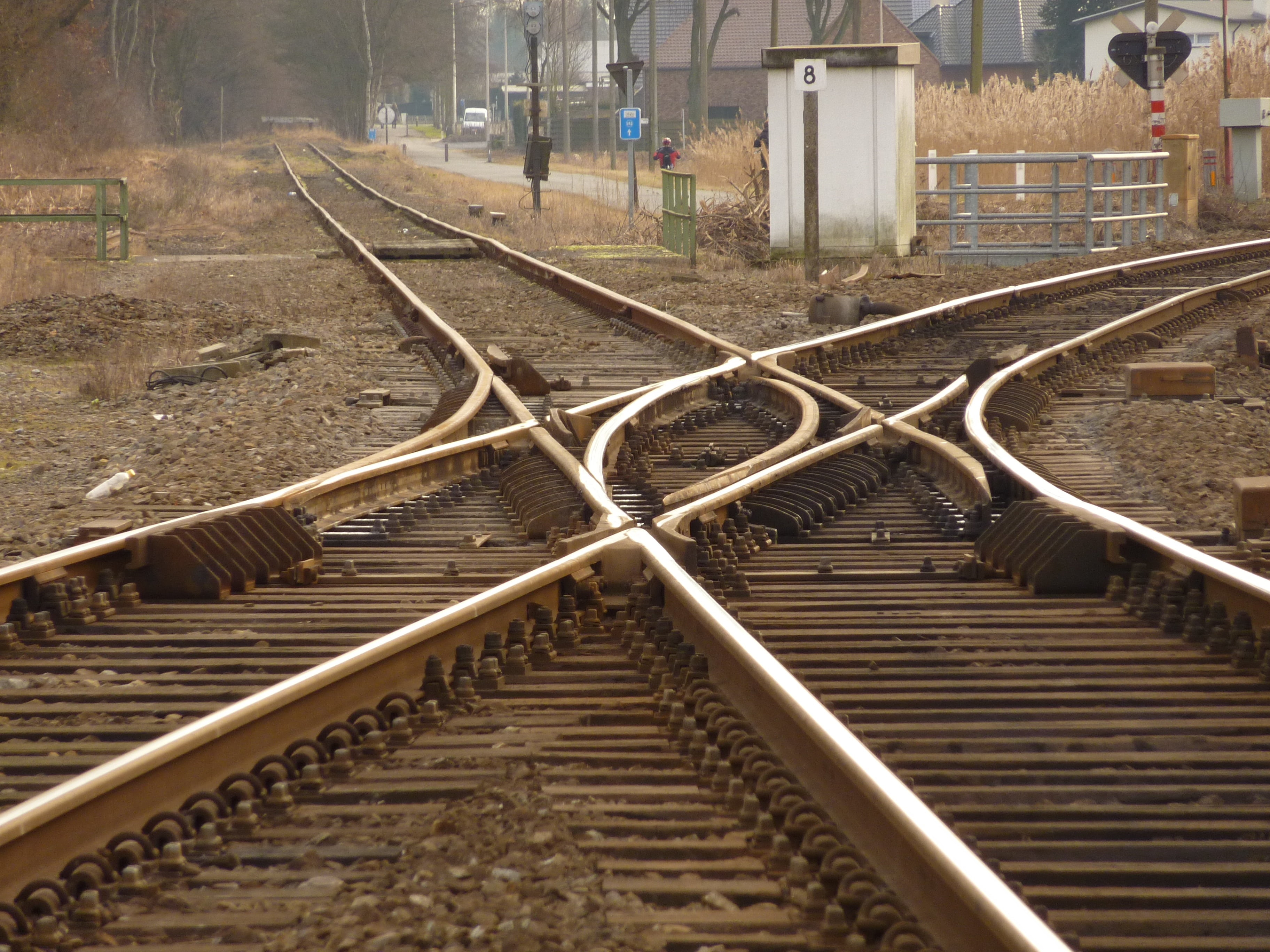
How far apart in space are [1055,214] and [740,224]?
4461 millimetres

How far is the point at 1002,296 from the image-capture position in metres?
12.5

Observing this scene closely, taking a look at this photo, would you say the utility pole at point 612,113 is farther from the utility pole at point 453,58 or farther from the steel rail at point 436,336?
the steel rail at point 436,336

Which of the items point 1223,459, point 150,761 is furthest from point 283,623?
point 1223,459

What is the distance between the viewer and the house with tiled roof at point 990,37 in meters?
86.3

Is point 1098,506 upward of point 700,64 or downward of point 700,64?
downward

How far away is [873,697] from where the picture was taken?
3496 mm

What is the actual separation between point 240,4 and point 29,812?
9222cm

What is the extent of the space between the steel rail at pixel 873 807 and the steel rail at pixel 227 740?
0.57 metres

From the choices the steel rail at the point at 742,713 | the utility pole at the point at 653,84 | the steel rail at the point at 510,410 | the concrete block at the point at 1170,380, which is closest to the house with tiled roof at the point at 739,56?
the utility pole at the point at 653,84

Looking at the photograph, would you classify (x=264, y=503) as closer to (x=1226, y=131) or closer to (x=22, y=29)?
(x=1226, y=131)

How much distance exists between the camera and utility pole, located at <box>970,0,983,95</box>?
28141mm

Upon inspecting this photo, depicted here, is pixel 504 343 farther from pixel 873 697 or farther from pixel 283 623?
pixel 873 697

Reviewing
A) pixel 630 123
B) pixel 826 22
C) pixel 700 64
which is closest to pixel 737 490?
pixel 630 123

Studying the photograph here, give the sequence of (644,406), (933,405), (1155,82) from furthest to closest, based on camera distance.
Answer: (1155,82) → (933,405) → (644,406)
